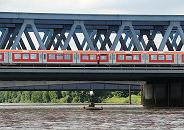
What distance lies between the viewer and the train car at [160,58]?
9456 centimetres

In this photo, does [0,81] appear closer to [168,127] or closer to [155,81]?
[155,81]

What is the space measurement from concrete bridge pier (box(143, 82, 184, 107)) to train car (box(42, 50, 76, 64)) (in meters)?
18.8

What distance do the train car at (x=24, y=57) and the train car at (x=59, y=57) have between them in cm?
95

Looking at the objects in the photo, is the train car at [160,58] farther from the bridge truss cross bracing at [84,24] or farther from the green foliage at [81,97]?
the green foliage at [81,97]

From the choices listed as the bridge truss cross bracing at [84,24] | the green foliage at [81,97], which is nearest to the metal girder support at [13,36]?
the bridge truss cross bracing at [84,24]

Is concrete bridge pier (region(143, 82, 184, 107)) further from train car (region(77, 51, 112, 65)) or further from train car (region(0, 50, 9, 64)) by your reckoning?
train car (region(0, 50, 9, 64))

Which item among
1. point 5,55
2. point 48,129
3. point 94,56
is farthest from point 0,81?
point 48,129

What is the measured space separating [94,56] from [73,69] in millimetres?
8834

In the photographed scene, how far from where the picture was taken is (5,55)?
297ft

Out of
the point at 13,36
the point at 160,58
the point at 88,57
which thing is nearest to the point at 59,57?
the point at 88,57

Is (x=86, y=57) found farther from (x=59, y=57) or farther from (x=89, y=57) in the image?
(x=59, y=57)

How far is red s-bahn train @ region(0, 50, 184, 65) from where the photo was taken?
9100 centimetres

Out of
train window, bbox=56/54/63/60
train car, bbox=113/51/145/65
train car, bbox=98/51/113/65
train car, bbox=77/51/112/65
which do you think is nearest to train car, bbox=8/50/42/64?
train window, bbox=56/54/63/60

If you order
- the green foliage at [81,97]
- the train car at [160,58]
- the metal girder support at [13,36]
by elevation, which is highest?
the metal girder support at [13,36]
